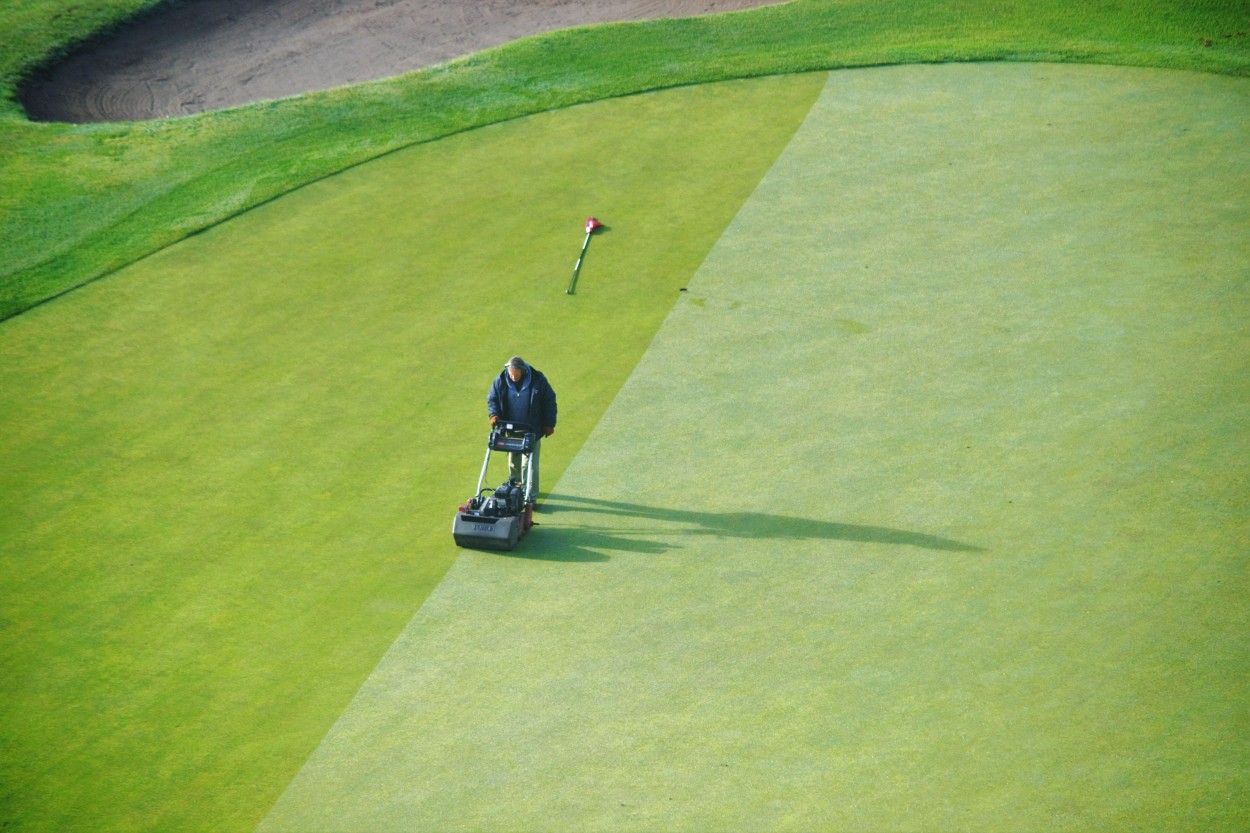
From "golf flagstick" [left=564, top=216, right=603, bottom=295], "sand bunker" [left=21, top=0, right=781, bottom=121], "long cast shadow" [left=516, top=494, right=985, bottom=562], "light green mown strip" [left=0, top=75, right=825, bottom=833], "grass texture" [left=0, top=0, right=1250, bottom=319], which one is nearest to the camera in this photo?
"light green mown strip" [left=0, top=75, right=825, bottom=833]

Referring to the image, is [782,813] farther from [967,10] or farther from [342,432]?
[967,10]

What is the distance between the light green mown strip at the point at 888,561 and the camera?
914cm

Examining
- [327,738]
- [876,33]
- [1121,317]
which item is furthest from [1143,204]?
[327,738]

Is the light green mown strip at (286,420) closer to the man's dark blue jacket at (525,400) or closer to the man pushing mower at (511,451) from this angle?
the man pushing mower at (511,451)

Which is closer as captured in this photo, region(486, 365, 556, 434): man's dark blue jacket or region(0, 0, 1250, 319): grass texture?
region(486, 365, 556, 434): man's dark blue jacket

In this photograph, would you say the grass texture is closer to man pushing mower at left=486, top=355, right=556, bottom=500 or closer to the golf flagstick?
the golf flagstick

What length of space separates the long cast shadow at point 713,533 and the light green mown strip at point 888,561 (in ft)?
0.11

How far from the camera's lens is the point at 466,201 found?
1714cm

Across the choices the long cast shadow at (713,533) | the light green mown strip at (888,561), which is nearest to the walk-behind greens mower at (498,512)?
the light green mown strip at (888,561)

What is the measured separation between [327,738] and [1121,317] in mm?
9745

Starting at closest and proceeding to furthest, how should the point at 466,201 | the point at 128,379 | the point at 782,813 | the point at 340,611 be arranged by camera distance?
the point at 782,813 → the point at 340,611 → the point at 128,379 → the point at 466,201

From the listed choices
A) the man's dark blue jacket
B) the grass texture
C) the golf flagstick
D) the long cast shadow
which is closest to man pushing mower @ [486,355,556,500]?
the man's dark blue jacket

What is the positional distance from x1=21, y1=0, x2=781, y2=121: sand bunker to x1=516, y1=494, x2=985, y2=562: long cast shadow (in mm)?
12281

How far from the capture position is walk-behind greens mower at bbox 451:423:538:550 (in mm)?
11273
